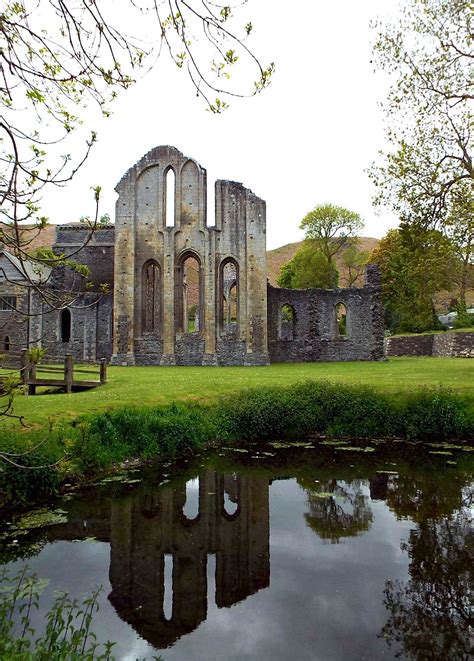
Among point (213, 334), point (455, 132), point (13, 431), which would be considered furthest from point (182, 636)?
point (213, 334)

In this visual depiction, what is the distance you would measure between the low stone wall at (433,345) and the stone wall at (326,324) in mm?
4915

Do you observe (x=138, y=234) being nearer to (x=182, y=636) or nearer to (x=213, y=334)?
(x=213, y=334)

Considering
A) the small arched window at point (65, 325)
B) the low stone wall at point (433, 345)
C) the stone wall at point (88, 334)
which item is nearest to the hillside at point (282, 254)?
the low stone wall at point (433, 345)

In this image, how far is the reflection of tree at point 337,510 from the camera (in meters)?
7.64

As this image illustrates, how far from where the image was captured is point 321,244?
53.4 meters

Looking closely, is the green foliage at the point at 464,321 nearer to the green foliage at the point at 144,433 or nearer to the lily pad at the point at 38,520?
the green foliage at the point at 144,433

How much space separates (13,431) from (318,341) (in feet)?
75.8

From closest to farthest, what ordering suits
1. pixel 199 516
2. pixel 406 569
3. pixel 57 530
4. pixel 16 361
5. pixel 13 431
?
pixel 406 569 → pixel 57 530 → pixel 199 516 → pixel 13 431 → pixel 16 361

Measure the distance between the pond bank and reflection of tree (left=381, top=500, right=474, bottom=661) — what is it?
5527mm

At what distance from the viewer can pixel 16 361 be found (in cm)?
1866

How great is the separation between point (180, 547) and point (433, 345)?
31432 millimetres

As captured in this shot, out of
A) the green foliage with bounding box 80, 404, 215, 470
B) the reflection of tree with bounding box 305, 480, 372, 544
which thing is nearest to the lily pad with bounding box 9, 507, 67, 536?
the green foliage with bounding box 80, 404, 215, 470

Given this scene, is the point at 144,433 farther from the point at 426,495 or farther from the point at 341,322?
the point at 341,322

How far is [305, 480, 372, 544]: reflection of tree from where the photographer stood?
7.64 metres
